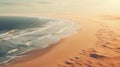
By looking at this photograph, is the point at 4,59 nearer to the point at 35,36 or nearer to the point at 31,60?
the point at 31,60

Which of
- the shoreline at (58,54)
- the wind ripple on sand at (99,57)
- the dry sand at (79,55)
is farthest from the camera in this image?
the shoreline at (58,54)

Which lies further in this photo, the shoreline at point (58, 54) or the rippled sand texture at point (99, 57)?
the shoreline at point (58, 54)

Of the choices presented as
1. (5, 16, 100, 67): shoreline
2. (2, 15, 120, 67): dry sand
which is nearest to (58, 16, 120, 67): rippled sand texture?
(2, 15, 120, 67): dry sand

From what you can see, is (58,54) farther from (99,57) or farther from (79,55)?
(99,57)

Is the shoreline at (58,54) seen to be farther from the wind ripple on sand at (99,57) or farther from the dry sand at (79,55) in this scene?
the wind ripple on sand at (99,57)

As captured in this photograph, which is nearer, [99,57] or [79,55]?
[99,57]

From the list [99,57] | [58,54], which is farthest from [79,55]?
[58,54]

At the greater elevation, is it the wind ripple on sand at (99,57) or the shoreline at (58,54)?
the shoreline at (58,54)

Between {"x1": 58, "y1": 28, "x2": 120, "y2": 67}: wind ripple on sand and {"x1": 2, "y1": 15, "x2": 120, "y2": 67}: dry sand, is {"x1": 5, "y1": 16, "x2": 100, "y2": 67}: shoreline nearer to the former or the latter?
{"x1": 2, "y1": 15, "x2": 120, "y2": 67}: dry sand

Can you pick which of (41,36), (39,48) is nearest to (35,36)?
(41,36)

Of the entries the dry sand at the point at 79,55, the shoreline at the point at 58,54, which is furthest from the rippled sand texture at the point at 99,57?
the shoreline at the point at 58,54

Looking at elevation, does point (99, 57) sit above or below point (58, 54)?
below
